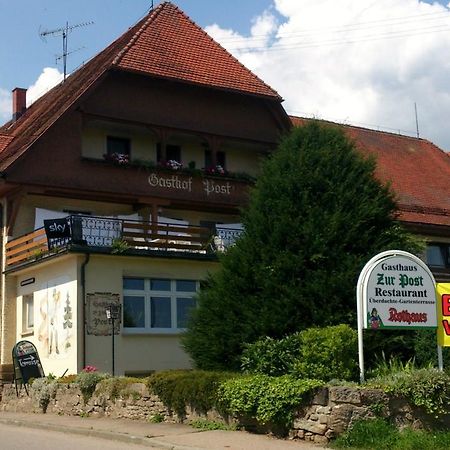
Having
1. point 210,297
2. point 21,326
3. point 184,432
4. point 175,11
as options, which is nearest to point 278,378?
point 184,432

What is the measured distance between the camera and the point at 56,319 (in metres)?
23.8

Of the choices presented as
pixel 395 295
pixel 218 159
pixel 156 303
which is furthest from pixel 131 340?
pixel 395 295

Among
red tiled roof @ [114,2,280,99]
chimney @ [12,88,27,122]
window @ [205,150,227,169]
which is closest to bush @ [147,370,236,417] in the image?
red tiled roof @ [114,2,280,99]

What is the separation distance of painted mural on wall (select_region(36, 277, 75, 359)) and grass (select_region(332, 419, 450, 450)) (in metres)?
11.7

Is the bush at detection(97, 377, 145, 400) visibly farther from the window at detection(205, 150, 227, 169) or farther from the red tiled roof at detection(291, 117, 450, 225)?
the red tiled roof at detection(291, 117, 450, 225)

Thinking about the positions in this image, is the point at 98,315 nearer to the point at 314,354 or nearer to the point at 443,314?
the point at 314,354

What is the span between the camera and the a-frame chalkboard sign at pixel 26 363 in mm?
23281

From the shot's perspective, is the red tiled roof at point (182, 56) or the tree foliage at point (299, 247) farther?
the red tiled roof at point (182, 56)

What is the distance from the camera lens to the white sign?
46.4 feet

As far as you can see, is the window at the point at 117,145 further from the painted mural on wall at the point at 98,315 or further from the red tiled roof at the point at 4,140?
the painted mural on wall at the point at 98,315

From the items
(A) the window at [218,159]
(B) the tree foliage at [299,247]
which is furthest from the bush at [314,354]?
(A) the window at [218,159]

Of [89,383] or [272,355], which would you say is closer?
[272,355]

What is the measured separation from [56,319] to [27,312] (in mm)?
2901

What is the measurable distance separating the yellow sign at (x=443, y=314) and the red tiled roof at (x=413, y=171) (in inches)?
666
